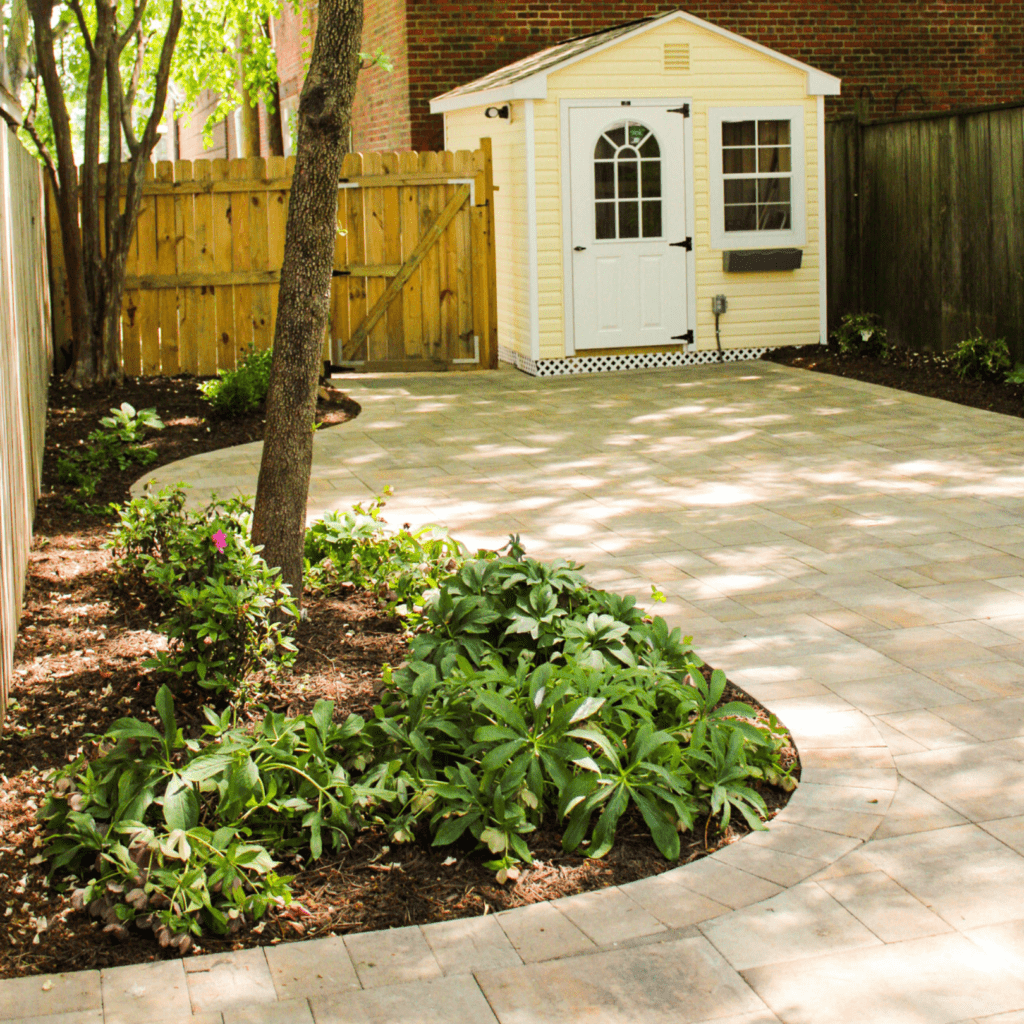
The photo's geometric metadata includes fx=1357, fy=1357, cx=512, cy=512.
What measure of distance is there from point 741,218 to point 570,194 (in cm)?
178

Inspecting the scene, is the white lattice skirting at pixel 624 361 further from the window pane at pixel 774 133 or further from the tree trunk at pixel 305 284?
the tree trunk at pixel 305 284

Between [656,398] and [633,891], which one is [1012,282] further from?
[633,891]

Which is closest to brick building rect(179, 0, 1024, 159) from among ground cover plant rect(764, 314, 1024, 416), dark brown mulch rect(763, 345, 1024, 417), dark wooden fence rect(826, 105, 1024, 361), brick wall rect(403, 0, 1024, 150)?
brick wall rect(403, 0, 1024, 150)

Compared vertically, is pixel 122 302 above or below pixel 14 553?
above

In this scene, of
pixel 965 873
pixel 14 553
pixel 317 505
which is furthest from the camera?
pixel 317 505

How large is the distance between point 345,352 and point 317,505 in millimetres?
5608

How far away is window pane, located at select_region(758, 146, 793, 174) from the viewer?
507 inches

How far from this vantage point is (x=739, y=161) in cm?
1282

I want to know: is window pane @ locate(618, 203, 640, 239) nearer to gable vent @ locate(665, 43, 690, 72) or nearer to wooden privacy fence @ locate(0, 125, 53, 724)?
gable vent @ locate(665, 43, 690, 72)

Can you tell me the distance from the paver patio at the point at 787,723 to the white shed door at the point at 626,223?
312 centimetres

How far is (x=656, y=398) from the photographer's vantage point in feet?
36.2

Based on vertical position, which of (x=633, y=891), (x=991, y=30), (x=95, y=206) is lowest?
(x=633, y=891)

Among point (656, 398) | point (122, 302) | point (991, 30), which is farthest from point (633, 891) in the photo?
point (991, 30)

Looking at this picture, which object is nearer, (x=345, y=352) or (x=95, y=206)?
(x=95, y=206)
